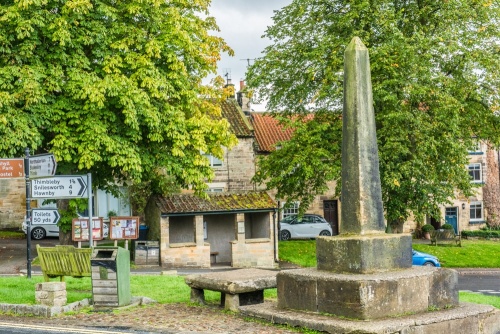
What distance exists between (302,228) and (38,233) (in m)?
15.5

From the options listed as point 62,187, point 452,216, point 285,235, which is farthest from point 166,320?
→ point 452,216

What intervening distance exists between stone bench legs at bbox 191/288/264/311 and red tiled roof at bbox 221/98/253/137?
1036 inches

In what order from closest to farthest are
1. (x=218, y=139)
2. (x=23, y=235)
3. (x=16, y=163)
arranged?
(x=16, y=163) → (x=218, y=139) → (x=23, y=235)

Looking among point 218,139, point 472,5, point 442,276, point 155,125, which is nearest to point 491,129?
point 472,5

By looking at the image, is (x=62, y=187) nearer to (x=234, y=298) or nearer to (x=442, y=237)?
(x=234, y=298)

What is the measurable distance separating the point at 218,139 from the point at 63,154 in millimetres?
6294

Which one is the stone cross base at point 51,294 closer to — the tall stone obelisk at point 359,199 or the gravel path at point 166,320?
the gravel path at point 166,320

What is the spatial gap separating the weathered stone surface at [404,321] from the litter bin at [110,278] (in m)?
2.49

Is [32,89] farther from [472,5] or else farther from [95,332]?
[472,5]

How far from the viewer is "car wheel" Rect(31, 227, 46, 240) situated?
41.2 metres

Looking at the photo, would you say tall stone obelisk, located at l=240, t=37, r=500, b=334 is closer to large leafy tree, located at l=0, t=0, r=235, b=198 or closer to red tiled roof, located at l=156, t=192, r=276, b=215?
large leafy tree, located at l=0, t=0, r=235, b=198

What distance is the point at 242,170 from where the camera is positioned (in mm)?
42469

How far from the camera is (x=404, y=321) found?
11.0 meters

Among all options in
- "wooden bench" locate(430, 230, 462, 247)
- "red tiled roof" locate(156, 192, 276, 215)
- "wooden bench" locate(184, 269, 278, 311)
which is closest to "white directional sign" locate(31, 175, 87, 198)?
"wooden bench" locate(184, 269, 278, 311)
